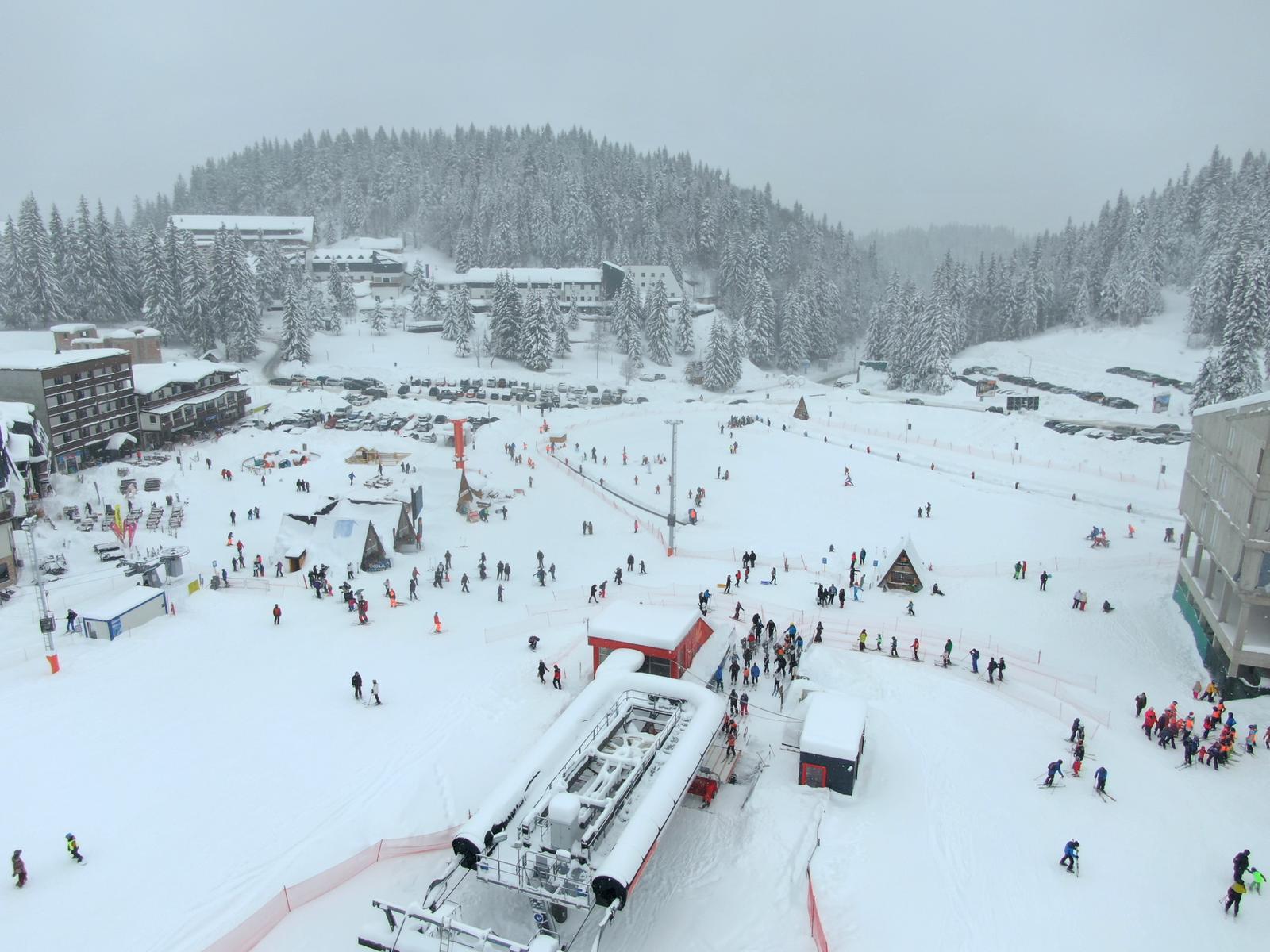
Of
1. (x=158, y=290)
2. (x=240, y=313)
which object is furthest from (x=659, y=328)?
(x=158, y=290)

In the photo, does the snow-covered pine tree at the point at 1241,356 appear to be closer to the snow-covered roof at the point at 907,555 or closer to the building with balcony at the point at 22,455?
the snow-covered roof at the point at 907,555

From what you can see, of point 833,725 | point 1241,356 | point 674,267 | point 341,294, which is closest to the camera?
point 833,725

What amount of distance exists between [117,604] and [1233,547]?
1272 inches

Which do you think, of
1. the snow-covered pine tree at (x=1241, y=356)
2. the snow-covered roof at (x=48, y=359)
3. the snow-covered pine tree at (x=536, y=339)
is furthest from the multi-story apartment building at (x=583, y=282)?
the snow-covered pine tree at (x=1241, y=356)

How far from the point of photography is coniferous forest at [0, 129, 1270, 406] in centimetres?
7106

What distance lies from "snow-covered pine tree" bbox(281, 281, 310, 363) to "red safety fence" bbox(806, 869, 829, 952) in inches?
2715

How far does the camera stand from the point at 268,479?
41.6m

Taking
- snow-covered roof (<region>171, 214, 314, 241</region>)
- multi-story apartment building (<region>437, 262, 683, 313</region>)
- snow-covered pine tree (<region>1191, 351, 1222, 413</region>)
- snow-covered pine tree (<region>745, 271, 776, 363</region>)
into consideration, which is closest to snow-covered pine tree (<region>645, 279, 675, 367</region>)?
snow-covered pine tree (<region>745, 271, 776, 363</region>)

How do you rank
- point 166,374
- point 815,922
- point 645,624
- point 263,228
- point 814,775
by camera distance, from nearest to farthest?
point 815,922
point 814,775
point 645,624
point 166,374
point 263,228

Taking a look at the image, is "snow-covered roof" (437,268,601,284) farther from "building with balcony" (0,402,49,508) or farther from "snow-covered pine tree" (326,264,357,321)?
"building with balcony" (0,402,49,508)

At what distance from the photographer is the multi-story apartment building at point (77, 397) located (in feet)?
141

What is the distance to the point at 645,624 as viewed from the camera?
20047 mm

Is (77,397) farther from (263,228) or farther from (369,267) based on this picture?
(263,228)

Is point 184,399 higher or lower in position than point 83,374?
lower
